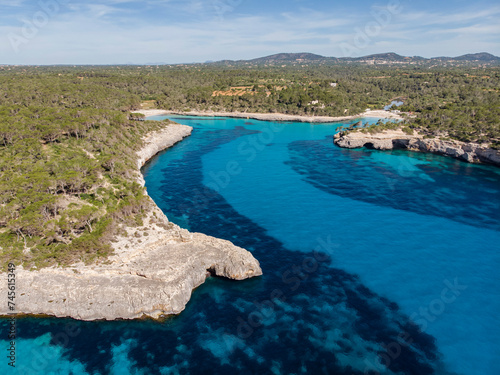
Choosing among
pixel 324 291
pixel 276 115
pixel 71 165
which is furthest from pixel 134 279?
pixel 276 115

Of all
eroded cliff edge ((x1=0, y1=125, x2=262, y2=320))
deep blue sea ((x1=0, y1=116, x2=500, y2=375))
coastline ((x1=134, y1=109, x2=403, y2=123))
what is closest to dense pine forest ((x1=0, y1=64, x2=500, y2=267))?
eroded cliff edge ((x1=0, y1=125, x2=262, y2=320))

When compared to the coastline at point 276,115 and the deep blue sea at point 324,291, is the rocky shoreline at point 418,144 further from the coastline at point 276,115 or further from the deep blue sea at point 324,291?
the coastline at point 276,115

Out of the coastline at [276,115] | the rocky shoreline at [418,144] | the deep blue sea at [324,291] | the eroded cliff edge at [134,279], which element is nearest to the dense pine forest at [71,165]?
the eroded cliff edge at [134,279]

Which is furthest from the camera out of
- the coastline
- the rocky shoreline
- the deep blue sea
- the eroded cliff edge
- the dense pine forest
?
the coastline

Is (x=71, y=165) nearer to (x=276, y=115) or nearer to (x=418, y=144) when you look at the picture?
(x=418, y=144)

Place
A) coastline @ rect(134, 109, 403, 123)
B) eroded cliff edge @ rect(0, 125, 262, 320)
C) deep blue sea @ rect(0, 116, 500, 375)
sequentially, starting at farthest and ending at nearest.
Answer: coastline @ rect(134, 109, 403, 123) → eroded cliff edge @ rect(0, 125, 262, 320) → deep blue sea @ rect(0, 116, 500, 375)

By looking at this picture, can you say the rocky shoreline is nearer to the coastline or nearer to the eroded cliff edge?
the coastline
